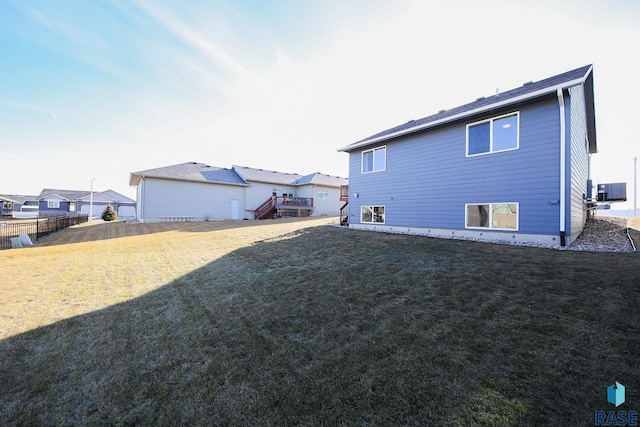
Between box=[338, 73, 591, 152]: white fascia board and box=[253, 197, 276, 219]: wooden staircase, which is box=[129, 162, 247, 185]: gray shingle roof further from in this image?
box=[338, 73, 591, 152]: white fascia board

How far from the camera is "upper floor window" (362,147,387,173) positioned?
13039 millimetres

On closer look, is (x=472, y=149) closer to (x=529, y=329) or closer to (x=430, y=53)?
(x=430, y=53)

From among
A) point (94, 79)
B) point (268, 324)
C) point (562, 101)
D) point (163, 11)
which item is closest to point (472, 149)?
point (562, 101)

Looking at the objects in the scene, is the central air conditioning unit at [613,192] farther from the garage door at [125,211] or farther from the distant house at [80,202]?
the garage door at [125,211]

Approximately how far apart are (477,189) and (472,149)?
150cm

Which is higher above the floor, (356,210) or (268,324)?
(356,210)

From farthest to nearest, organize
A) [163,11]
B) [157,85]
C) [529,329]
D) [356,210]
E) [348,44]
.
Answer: [356,210] → [157,85] → [348,44] → [163,11] → [529,329]

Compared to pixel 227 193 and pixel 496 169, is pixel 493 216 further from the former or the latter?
pixel 227 193

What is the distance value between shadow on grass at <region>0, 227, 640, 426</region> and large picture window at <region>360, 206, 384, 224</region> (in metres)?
7.75

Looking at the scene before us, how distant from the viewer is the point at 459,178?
10008 mm

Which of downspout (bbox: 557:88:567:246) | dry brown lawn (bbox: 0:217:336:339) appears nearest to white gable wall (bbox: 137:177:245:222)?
dry brown lawn (bbox: 0:217:336:339)

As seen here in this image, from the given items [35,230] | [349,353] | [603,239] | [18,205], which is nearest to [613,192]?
[603,239]

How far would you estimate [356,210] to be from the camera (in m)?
14.4

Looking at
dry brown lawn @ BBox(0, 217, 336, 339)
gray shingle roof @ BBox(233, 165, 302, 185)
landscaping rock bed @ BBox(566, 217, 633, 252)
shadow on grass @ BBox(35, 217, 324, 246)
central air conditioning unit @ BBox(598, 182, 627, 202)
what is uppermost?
gray shingle roof @ BBox(233, 165, 302, 185)
